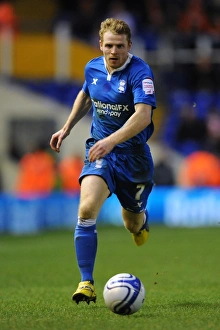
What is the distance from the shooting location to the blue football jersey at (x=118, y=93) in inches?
311

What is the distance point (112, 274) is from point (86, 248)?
10.2 ft

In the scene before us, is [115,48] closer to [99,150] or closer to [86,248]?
[99,150]

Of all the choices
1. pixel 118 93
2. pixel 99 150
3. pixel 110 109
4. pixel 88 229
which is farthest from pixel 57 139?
pixel 99 150

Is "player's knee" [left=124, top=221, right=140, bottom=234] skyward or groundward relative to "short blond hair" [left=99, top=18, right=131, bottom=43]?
groundward

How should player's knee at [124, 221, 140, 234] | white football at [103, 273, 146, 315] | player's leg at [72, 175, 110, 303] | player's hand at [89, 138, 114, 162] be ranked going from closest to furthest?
1. white football at [103, 273, 146, 315]
2. player's hand at [89, 138, 114, 162]
3. player's leg at [72, 175, 110, 303]
4. player's knee at [124, 221, 140, 234]

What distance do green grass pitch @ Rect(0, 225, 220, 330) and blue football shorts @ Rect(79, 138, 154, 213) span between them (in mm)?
959

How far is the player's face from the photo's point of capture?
791 cm

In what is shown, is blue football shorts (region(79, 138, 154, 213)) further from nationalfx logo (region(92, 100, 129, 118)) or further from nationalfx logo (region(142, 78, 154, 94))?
nationalfx logo (region(142, 78, 154, 94))

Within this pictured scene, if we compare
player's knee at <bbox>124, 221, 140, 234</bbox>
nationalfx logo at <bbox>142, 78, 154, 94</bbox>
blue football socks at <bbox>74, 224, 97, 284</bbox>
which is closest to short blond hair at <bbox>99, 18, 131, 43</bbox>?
nationalfx logo at <bbox>142, 78, 154, 94</bbox>

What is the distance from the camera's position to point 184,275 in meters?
10.6

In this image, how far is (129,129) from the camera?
24.9 ft

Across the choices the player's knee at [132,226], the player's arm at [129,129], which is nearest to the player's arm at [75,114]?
the player's arm at [129,129]

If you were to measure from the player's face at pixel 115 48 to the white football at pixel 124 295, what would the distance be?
1961 mm

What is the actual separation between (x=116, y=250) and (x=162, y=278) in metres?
3.68
